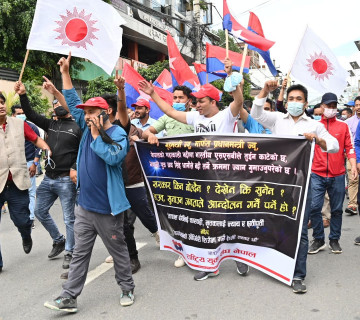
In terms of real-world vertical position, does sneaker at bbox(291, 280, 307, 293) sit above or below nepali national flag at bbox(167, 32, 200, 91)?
below

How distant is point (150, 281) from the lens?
163 inches

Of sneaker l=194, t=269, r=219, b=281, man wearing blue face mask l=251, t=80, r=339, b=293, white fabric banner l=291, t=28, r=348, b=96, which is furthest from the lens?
white fabric banner l=291, t=28, r=348, b=96

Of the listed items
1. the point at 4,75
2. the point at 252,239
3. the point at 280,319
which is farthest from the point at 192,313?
the point at 4,75

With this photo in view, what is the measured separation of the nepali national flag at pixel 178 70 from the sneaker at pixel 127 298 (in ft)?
17.5

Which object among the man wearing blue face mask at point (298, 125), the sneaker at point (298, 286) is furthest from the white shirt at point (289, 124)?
the sneaker at point (298, 286)

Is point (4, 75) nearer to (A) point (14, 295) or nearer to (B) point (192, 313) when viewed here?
(A) point (14, 295)

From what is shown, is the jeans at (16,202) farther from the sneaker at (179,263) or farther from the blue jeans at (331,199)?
the blue jeans at (331,199)

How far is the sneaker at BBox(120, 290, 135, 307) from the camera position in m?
3.54

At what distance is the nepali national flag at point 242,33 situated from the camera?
18.3ft

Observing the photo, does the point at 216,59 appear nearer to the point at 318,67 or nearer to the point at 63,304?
the point at 318,67

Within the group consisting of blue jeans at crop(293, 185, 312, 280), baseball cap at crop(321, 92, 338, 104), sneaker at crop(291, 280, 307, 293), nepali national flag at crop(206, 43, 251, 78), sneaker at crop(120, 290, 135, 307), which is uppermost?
nepali national flag at crop(206, 43, 251, 78)

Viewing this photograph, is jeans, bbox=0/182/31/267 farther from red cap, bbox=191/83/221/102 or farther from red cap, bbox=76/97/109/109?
red cap, bbox=191/83/221/102

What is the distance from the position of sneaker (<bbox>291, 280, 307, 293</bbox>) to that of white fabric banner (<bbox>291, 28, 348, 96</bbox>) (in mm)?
2483

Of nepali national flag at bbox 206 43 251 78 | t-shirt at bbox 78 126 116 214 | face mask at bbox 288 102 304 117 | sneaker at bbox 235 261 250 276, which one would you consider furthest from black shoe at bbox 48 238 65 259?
nepali national flag at bbox 206 43 251 78
